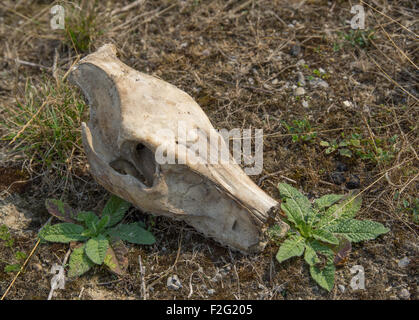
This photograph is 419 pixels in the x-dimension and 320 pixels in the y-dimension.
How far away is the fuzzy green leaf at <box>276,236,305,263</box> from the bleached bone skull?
148 millimetres

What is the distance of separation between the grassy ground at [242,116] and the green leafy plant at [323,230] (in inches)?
3.5

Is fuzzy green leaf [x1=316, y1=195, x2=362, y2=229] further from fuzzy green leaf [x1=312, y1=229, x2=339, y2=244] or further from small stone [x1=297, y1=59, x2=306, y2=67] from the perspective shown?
small stone [x1=297, y1=59, x2=306, y2=67]

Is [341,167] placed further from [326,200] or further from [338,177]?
[326,200]

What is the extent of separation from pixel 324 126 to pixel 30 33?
120 inches

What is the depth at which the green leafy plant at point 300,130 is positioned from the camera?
3.59 metres

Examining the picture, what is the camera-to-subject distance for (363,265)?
2.96m

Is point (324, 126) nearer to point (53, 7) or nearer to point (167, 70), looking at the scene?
point (167, 70)

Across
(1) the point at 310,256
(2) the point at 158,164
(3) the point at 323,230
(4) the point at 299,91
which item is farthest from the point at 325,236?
(4) the point at 299,91

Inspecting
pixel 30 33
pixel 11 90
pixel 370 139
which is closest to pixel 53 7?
pixel 30 33

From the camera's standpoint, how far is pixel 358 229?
9.91 ft

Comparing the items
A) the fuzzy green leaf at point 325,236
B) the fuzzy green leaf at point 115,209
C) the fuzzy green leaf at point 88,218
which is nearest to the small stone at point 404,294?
the fuzzy green leaf at point 325,236

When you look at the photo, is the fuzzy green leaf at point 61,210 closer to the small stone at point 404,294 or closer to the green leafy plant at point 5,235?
the green leafy plant at point 5,235

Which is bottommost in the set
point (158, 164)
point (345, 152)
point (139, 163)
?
point (345, 152)

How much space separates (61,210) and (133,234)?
578 mm
